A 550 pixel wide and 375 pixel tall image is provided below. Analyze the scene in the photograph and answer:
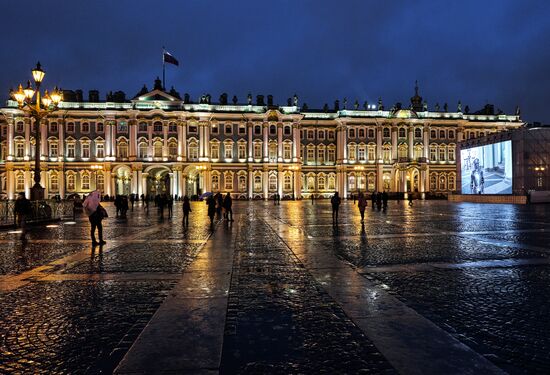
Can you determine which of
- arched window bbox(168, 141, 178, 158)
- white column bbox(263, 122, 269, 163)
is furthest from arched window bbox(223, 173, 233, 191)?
arched window bbox(168, 141, 178, 158)

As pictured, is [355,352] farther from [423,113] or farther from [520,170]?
[423,113]

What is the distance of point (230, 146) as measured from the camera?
73.2 meters

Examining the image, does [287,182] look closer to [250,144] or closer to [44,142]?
[250,144]

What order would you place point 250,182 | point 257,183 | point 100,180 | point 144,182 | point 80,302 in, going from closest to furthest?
point 80,302
point 100,180
point 144,182
point 250,182
point 257,183

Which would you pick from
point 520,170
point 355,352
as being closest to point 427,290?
point 355,352

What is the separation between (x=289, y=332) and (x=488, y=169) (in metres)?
46.5

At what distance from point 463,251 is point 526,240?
341 cm

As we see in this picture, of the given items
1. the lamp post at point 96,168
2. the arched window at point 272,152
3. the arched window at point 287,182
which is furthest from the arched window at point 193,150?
the arched window at point 287,182

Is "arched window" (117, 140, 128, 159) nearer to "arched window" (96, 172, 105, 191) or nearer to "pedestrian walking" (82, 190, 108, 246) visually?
"arched window" (96, 172, 105, 191)

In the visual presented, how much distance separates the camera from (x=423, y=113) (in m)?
78.1

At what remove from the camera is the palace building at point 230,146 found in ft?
227

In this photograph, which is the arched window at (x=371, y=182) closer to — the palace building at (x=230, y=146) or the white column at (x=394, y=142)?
the palace building at (x=230, y=146)

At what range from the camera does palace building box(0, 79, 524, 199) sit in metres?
69.1

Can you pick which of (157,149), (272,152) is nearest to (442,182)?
(272,152)
